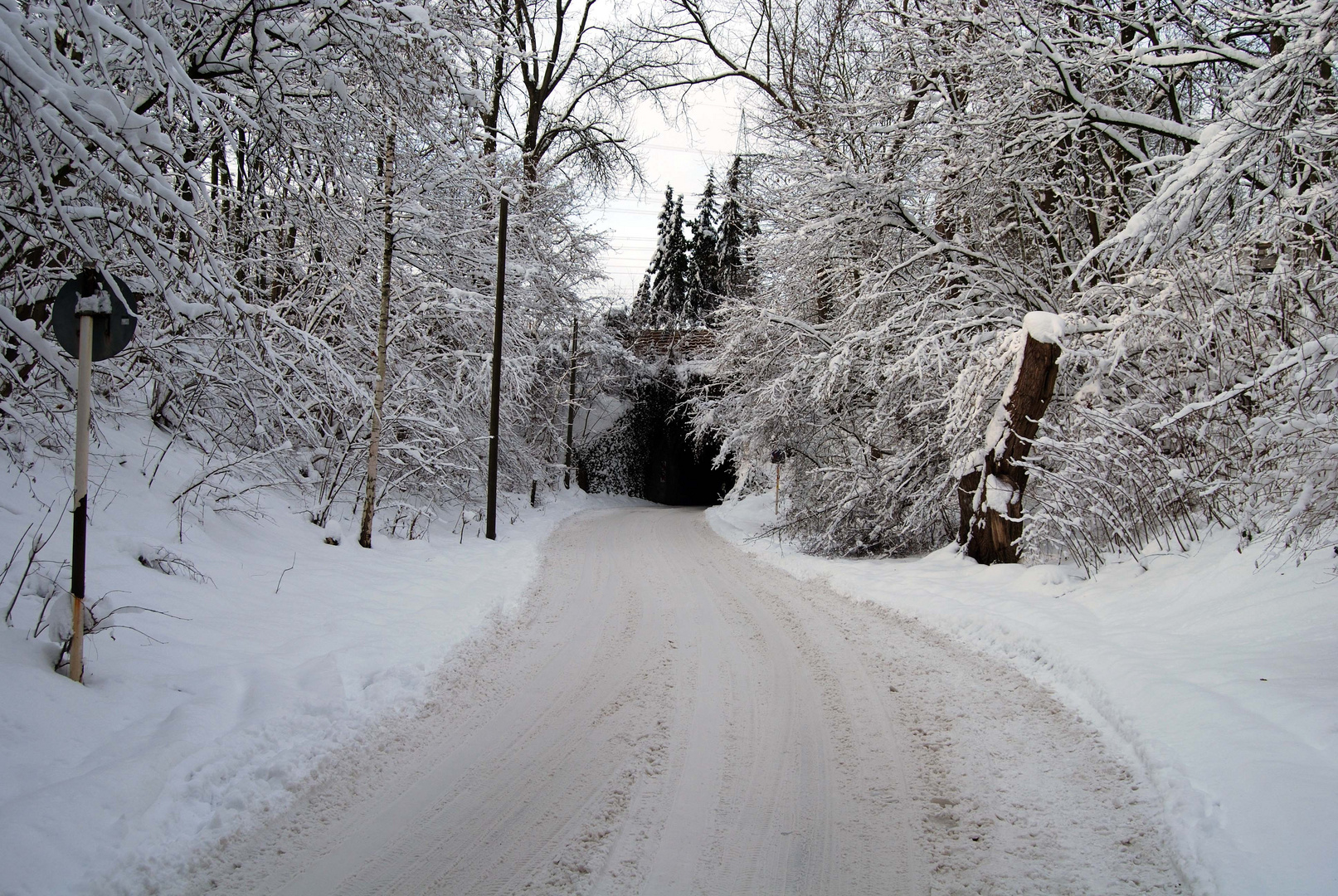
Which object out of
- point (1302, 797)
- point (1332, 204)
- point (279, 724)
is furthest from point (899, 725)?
point (1332, 204)

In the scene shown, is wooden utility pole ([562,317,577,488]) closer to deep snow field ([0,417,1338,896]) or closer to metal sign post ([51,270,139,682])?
deep snow field ([0,417,1338,896])

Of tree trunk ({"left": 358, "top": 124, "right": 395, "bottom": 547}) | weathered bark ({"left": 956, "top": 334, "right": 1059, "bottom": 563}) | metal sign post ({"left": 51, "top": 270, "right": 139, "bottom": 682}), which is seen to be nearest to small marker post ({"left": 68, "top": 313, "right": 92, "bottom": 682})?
metal sign post ({"left": 51, "top": 270, "right": 139, "bottom": 682})

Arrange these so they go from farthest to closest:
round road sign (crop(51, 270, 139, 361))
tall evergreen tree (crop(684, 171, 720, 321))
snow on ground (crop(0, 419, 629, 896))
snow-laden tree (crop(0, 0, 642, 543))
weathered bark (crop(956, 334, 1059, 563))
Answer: tall evergreen tree (crop(684, 171, 720, 321))
weathered bark (crop(956, 334, 1059, 563))
round road sign (crop(51, 270, 139, 361))
snow-laden tree (crop(0, 0, 642, 543))
snow on ground (crop(0, 419, 629, 896))

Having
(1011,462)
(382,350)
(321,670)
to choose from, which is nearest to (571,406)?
(382,350)

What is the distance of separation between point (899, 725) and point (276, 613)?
192 inches

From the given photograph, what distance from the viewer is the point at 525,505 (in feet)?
68.8

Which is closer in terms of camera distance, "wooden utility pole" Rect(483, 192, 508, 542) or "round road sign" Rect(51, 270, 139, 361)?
"round road sign" Rect(51, 270, 139, 361)

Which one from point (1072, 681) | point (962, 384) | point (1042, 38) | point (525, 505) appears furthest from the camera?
point (525, 505)

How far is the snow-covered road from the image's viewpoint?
2959 mm

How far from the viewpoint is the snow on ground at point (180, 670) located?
2928 mm

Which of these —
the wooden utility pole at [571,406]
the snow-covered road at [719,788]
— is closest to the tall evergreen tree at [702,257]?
the wooden utility pole at [571,406]

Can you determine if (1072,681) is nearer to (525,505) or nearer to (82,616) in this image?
(82,616)

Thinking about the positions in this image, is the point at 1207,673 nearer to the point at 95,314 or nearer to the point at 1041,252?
the point at 95,314

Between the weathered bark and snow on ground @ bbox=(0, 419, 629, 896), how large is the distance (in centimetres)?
598
